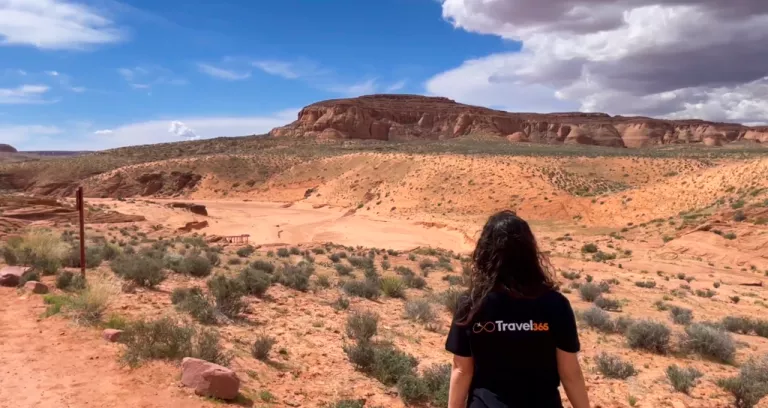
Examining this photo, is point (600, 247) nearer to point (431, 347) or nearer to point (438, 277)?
point (438, 277)

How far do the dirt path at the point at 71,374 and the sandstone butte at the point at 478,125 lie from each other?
99.7 m

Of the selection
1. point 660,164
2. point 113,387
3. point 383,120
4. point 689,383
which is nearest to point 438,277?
point 689,383

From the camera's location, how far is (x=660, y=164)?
164 feet

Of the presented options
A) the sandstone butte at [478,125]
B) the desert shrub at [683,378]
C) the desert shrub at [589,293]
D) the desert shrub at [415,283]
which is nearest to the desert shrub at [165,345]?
the desert shrub at [683,378]

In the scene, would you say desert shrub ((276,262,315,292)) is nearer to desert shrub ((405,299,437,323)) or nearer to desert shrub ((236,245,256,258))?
desert shrub ((405,299,437,323))

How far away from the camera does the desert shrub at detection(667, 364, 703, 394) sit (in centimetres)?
705

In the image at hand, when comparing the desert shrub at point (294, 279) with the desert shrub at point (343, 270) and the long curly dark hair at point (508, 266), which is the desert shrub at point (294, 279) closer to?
the desert shrub at point (343, 270)

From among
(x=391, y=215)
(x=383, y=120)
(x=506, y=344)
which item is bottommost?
(x=391, y=215)

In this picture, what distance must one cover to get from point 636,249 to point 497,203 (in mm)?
15128

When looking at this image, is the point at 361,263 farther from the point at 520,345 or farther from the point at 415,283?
the point at 520,345

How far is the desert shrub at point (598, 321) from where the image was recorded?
33.1 feet

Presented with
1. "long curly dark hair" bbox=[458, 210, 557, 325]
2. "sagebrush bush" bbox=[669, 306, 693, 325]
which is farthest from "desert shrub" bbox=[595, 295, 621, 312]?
"long curly dark hair" bbox=[458, 210, 557, 325]

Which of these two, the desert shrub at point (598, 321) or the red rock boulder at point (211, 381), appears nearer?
the red rock boulder at point (211, 381)

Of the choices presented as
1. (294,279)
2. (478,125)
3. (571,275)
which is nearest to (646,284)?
(571,275)
